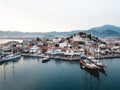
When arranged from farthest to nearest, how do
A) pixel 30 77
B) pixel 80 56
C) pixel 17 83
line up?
1. pixel 80 56
2. pixel 30 77
3. pixel 17 83

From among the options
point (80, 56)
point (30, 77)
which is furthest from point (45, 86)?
point (80, 56)

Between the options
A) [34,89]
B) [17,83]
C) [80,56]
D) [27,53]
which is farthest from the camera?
[27,53]

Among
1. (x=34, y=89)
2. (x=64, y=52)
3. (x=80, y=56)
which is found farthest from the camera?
(x=64, y=52)

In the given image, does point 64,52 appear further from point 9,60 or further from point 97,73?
point 97,73

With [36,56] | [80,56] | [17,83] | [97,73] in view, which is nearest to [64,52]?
[80,56]

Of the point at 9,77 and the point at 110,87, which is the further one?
the point at 9,77

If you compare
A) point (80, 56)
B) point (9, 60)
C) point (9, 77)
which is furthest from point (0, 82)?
point (80, 56)

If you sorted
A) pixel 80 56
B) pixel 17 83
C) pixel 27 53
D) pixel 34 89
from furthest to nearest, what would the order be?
1. pixel 27 53
2. pixel 80 56
3. pixel 17 83
4. pixel 34 89

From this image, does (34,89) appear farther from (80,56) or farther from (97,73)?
(80,56)

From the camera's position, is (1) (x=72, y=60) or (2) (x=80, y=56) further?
(2) (x=80, y=56)
